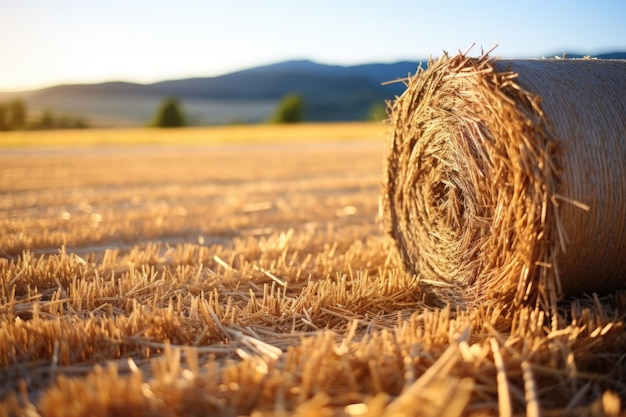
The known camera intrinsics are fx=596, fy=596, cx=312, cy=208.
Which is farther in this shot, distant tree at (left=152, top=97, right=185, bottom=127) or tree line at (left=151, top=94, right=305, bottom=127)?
tree line at (left=151, top=94, right=305, bottom=127)

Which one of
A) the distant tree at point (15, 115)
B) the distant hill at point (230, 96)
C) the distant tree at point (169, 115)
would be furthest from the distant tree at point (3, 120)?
the distant tree at point (169, 115)

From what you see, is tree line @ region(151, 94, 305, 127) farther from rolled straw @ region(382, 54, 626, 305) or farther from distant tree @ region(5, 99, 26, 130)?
rolled straw @ region(382, 54, 626, 305)

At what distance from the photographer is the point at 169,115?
7019 centimetres

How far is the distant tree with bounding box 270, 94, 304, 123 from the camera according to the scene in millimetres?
71875

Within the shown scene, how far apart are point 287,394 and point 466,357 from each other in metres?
0.74

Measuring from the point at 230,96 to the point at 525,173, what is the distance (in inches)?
3242

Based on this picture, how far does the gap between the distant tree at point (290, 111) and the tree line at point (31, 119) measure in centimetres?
2286

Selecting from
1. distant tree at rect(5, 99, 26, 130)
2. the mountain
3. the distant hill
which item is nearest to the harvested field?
the distant hill

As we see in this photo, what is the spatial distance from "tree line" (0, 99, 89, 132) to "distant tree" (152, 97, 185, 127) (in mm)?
11427

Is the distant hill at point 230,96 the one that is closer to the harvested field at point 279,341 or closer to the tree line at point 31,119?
the tree line at point 31,119

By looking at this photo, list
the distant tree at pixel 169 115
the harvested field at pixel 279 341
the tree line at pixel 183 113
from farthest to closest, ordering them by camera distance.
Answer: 1. the tree line at pixel 183 113
2. the distant tree at pixel 169 115
3. the harvested field at pixel 279 341

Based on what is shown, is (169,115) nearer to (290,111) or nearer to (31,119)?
(290,111)

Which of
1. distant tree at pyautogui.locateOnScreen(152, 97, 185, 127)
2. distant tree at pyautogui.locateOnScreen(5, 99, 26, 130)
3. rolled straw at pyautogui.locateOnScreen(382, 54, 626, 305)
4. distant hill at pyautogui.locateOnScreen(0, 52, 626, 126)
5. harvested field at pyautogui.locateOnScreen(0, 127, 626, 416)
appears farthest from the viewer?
distant tree at pyautogui.locateOnScreen(152, 97, 185, 127)

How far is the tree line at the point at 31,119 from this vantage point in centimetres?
5669
